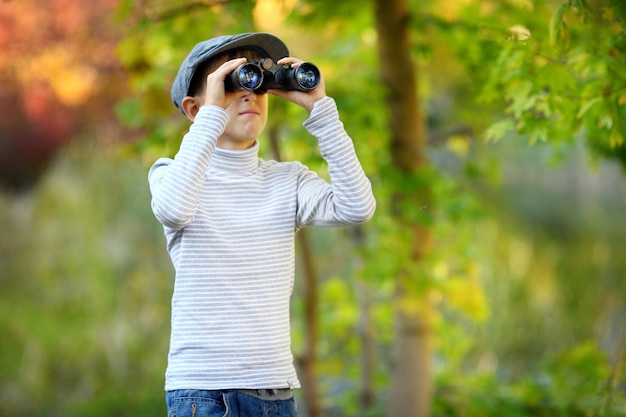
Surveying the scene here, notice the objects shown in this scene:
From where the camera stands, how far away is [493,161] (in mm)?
4887

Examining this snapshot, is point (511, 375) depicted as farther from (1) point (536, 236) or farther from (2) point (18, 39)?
(2) point (18, 39)

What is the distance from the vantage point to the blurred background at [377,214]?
396 cm

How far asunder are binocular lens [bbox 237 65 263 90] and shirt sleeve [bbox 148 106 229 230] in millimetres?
92

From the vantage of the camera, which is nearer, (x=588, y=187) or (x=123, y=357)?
(x=123, y=357)

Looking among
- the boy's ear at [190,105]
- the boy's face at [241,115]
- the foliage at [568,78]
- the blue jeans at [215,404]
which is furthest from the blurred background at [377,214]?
the blue jeans at [215,404]

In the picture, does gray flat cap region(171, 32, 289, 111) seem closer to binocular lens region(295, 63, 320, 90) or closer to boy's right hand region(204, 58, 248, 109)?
boy's right hand region(204, 58, 248, 109)

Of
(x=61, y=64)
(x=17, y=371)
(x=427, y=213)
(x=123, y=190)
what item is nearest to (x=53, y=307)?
(x=17, y=371)

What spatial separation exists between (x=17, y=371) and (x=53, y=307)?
67 cm

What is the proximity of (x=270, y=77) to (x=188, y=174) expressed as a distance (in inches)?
13.5

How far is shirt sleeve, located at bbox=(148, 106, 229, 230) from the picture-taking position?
2123mm

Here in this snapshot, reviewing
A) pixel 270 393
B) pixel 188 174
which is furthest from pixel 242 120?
pixel 270 393

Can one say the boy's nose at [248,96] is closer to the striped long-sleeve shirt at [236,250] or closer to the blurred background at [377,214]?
the striped long-sleeve shirt at [236,250]

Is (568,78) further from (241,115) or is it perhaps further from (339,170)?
(241,115)

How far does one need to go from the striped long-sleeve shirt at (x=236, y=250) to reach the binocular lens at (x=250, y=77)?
0.10m
